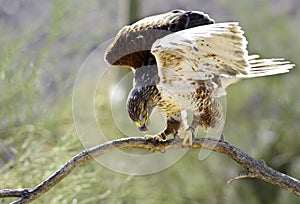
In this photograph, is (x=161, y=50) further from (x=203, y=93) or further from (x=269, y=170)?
(x=269, y=170)

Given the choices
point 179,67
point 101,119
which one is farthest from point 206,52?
point 101,119

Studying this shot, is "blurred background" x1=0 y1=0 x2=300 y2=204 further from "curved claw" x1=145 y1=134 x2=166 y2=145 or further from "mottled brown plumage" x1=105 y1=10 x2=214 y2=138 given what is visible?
"mottled brown plumage" x1=105 y1=10 x2=214 y2=138

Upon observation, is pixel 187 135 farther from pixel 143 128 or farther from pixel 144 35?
pixel 144 35

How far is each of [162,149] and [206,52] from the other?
579mm

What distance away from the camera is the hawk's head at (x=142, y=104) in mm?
3904

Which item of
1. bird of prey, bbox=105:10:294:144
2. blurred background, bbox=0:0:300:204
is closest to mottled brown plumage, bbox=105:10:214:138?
bird of prey, bbox=105:10:294:144

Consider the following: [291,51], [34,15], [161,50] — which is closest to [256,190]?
[291,51]

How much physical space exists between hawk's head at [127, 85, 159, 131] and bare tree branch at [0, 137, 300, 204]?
0.33 feet

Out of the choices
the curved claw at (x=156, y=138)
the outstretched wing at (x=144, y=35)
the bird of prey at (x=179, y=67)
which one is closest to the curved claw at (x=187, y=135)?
the bird of prey at (x=179, y=67)

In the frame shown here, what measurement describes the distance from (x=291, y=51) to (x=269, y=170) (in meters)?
6.70

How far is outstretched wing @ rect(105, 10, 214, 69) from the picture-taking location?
400 centimetres

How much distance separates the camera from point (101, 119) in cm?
707

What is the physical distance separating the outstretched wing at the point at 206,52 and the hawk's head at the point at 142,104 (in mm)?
119

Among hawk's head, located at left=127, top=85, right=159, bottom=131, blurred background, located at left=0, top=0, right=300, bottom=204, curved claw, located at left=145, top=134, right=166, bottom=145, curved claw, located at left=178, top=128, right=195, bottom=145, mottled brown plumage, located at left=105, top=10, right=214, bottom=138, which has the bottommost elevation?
blurred background, located at left=0, top=0, right=300, bottom=204
